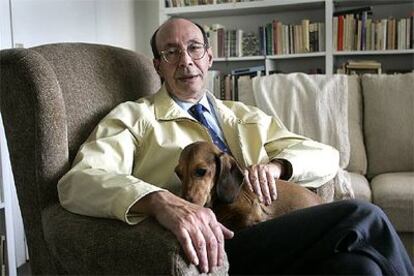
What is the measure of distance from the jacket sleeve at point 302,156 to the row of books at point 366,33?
1911 millimetres

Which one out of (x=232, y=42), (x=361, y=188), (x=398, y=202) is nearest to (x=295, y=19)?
(x=232, y=42)

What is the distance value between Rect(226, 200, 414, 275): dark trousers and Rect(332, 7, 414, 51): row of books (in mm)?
2464

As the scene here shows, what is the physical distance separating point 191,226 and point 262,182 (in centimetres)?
43

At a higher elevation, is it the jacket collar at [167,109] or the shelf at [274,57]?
the shelf at [274,57]

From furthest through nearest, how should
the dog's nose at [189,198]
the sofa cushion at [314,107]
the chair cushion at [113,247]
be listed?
the sofa cushion at [314,107] < the dog's nose at [189,198] < the chair cushion at [113,247]

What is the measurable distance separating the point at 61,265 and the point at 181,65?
776 millimetres

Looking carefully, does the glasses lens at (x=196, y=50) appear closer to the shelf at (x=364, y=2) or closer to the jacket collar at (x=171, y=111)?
the jacket collar at (x=171, y=111)

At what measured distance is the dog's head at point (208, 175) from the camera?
1264mm

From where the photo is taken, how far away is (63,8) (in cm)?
292

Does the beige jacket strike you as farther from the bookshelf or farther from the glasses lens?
the bookshelf

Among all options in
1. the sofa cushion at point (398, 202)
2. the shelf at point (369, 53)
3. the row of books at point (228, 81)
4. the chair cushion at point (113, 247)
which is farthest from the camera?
the row of books at point (228, 81)

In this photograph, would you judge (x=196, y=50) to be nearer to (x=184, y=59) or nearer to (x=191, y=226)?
(x=184, y=59)

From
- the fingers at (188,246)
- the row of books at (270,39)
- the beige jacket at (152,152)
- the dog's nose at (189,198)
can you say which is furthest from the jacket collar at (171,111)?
the row of books at (270,39)

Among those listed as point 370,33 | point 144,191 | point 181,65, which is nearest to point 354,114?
point 370,33
